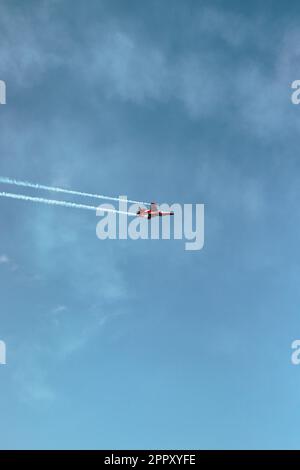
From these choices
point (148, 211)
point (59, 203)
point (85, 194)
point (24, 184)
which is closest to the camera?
point (24, 184)

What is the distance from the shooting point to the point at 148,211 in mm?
182750
